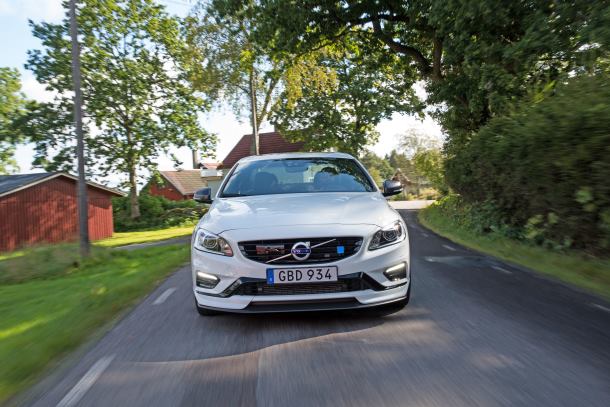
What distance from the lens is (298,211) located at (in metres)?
4.54

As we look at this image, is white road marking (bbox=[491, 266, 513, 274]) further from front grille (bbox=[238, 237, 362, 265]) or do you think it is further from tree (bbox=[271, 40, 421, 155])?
tree (bbox=[271, 40, 421, 155])

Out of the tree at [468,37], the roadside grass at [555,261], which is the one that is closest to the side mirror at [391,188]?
the roadside grass at [555,261]

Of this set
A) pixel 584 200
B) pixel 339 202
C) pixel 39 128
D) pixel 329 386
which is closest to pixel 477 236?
pixel 584 200

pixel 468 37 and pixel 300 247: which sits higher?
pixel 468 37

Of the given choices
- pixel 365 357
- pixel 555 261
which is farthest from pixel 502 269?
pixel 365 357

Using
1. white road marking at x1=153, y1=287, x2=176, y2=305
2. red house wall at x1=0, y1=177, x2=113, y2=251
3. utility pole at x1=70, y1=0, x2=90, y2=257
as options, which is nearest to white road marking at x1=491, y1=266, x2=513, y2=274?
white road marking at x1=153, y1=287, x2=176, y2=305

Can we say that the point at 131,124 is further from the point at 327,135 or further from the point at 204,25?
the point at 327,135

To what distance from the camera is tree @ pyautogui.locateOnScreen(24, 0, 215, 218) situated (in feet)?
106

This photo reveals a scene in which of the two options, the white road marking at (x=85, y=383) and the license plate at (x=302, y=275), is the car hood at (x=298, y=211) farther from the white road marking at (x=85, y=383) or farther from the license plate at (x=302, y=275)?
the white road marking at (x=85, y=383)

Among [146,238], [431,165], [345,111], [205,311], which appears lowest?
[146,238]

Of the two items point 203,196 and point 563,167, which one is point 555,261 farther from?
point 203,196

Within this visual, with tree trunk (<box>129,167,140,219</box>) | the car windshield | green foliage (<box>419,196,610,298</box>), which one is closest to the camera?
the car windshield

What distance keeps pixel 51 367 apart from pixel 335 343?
2101mm

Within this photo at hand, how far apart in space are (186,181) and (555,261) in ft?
210
